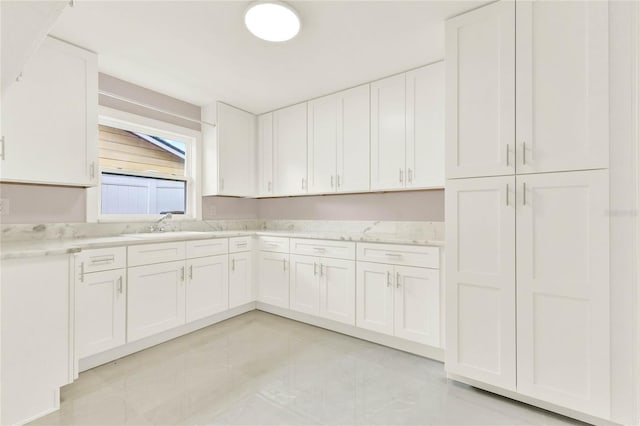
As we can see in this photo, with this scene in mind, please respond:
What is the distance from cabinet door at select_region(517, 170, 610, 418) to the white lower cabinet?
25.1 inches

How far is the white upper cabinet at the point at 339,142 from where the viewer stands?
121 inches

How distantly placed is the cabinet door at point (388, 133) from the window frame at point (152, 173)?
212 centimetres

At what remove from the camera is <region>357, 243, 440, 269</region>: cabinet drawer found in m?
2.33

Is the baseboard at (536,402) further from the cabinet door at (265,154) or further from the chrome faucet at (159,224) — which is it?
the chrome faucet at (159,224)

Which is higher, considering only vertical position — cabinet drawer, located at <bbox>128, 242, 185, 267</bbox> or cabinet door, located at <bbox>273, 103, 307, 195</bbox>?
cabinet door, located at <bbox>273, 103, 307, 195</bbox>

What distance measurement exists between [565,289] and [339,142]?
7.52 ft

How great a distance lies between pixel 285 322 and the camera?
3.15 m

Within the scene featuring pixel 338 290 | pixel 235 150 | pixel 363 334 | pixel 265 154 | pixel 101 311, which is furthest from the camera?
pixel 265 154

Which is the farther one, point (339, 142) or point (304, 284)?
point (339, 142)

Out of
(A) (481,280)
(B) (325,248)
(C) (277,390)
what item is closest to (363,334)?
(B) (325,248)

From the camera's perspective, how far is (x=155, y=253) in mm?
2553

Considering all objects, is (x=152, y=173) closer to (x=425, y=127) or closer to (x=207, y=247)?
(x=207, y=247)

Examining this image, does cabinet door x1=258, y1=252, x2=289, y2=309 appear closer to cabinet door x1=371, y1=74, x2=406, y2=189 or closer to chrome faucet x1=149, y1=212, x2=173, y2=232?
chrome faucet x1=149, y1=212, x2=173, y2=232

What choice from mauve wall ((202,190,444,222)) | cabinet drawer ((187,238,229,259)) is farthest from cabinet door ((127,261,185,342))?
mauve wall ((202,190,444,222))
